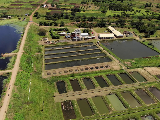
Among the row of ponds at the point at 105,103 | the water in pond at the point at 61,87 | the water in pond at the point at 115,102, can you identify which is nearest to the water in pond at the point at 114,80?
the row of ponds at the point at 105,103

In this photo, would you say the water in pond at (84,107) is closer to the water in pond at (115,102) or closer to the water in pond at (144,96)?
the water in pond at (115,102)

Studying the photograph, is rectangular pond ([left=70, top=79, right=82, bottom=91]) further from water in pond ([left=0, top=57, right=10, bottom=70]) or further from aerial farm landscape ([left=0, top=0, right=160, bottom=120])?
water in pond ([left=0, top=57, right=10, bottom=70])

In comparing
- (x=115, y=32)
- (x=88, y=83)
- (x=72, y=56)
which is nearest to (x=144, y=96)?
(x=88, y=83)

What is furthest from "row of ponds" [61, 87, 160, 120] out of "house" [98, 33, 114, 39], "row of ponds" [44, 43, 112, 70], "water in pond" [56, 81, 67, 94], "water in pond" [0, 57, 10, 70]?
"house" [98, 33, 114, 39]

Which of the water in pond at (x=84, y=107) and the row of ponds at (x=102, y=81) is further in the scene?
the row of ponds at (x=102, y=81)

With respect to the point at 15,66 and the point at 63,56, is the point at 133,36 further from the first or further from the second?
the point at 15,66

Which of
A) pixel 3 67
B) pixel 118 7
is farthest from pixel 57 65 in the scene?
pixel 118 7
